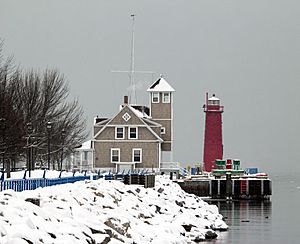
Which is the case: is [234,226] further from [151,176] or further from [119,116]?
[119,116]

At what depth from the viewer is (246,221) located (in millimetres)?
48531

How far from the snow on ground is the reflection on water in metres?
1.17

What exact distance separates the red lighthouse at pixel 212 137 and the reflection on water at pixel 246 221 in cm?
1146

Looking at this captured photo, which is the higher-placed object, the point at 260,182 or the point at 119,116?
the point at 119,116

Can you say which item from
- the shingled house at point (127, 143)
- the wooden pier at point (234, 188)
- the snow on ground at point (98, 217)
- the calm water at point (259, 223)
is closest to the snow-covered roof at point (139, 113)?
the shingled house at point (127, 143)

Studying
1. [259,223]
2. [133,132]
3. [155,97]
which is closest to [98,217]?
[259,223]

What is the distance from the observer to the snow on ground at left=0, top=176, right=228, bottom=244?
1928 centimetres

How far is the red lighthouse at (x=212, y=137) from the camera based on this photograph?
270 feet

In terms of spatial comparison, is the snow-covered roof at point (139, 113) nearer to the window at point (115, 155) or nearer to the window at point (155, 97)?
the window at point (155, 97)

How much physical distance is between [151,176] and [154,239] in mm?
21837

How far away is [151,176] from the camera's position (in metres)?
48.3

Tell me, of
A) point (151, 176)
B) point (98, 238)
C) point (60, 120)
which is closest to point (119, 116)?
point (60, 120)

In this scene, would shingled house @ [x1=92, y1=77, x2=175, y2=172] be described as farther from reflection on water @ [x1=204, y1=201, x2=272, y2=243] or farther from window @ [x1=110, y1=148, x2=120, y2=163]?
reflection on water @ [x1=204, y1=201, x2=272, y2=243]

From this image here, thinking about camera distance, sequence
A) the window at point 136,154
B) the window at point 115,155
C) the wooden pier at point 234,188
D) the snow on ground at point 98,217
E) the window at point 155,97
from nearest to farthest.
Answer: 1. the snow on ground at point 98,217
2. the window at point 136,154
3. the window at point 115,155
4. the wooden pier at point 234,188
5. the window at point 155,97
